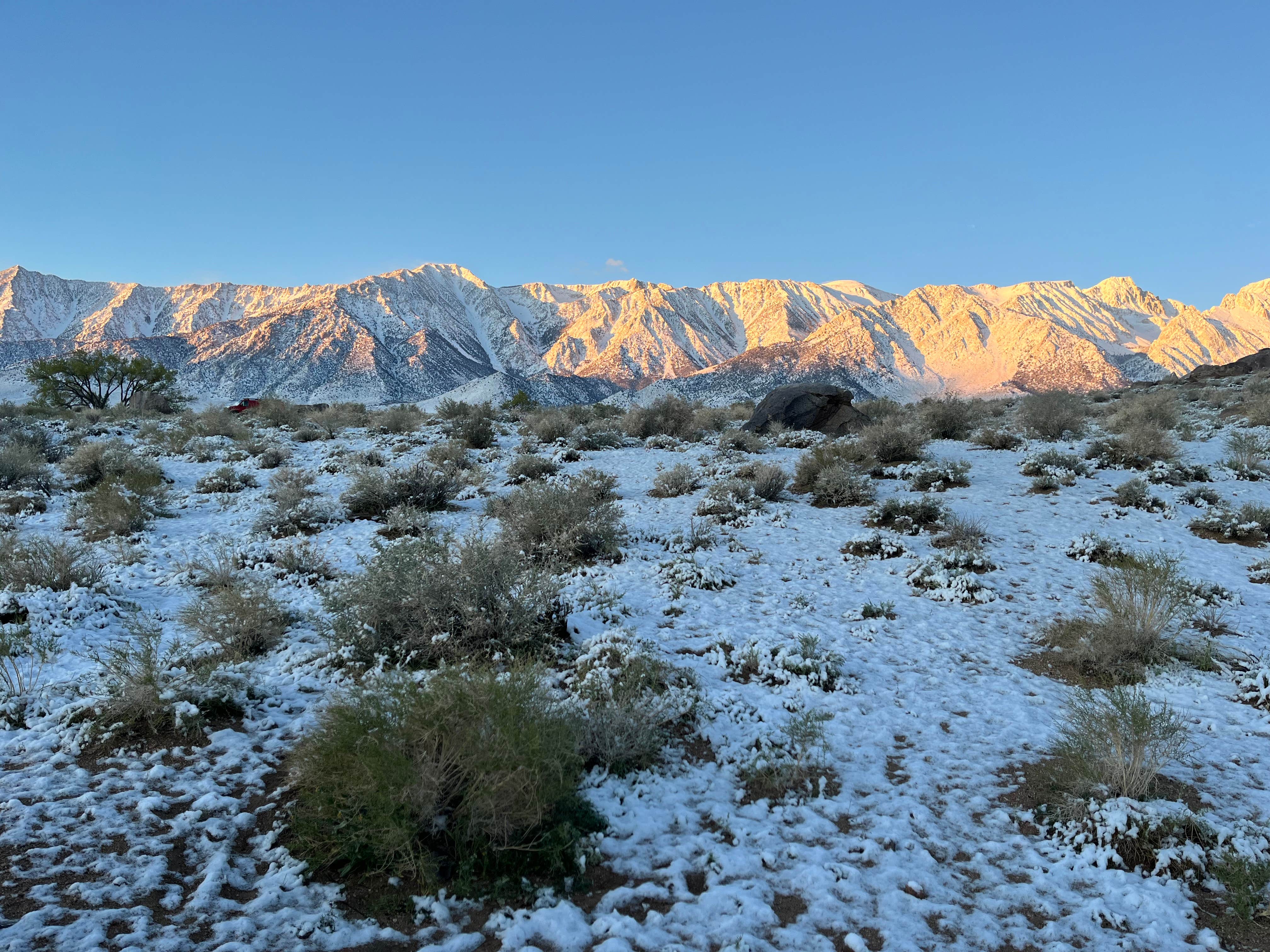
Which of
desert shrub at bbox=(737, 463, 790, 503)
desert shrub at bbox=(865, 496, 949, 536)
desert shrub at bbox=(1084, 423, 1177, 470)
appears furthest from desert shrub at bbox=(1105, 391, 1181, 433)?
desert shrub at bbox=(737, 463, 790, 503)

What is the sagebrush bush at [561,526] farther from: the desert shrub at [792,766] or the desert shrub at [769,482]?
the desert shrub at [792,766]

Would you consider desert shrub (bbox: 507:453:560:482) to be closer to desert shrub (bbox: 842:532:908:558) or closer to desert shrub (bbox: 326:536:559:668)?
desert shrub (bbox: 842:532:908:558)

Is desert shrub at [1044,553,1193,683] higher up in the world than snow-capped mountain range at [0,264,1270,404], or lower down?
lower down

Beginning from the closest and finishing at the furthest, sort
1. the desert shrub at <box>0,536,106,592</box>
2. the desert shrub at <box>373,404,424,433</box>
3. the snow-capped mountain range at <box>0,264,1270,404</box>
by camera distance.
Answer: the desert shrub at <box>0,536,106,592</box> < the desert shrub at <box>373,404,424,433</box> < the snow-capped mountain range at <box>0,264,1270,404</box>

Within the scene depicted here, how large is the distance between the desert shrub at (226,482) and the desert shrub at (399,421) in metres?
8.40

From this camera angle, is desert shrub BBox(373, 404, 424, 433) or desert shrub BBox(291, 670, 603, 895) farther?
desert shrub BBox(373, 404, 424, 433)

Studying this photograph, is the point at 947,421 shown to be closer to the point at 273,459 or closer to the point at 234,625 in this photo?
the point at 273,459

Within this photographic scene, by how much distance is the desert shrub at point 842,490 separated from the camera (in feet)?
42.7

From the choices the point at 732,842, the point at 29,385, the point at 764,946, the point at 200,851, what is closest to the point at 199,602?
the point at 200,851

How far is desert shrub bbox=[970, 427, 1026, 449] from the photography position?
18.6 metres

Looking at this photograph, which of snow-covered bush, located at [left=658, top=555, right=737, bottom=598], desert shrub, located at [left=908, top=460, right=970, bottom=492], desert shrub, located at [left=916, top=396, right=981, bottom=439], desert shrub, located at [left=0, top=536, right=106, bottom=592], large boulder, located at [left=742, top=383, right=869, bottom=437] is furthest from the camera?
large boulder, located at [left=742, top=383, right=869, bottom=437]

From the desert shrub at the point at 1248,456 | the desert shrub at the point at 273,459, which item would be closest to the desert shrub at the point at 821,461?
the desert shrub at the point at 1248,456

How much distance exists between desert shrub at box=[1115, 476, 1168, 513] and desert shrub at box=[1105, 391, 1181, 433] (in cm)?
642

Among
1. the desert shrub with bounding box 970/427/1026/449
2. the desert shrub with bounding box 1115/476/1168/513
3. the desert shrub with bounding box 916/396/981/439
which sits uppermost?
the desert shrub with bounding box 916/396/981/439
